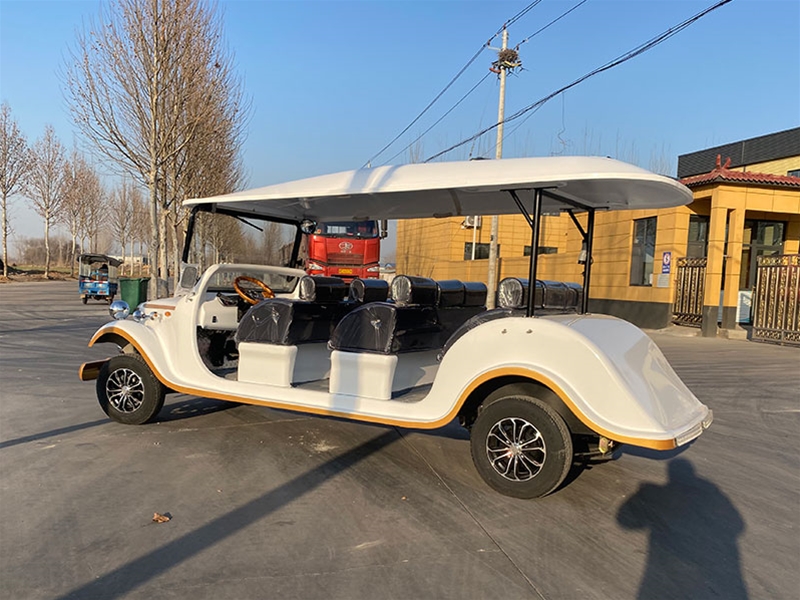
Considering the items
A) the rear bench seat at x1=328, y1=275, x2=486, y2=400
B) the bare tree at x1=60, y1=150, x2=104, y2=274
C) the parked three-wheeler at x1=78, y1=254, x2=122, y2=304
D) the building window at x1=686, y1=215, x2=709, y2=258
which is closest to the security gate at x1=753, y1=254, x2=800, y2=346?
the building window at x1=686, y1=215, x2=709, y2=258

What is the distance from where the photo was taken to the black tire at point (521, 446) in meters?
3.69

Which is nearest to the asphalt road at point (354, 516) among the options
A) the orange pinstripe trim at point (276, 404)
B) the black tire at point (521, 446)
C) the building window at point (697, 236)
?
the black tire at point (521, 446)

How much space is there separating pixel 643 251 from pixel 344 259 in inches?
344

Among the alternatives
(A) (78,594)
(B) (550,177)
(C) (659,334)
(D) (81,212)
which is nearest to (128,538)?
(A) (78,594)

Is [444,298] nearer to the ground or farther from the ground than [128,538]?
farther from the ground

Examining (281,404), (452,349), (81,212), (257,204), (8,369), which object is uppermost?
(81,212)

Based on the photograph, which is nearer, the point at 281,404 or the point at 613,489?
the point at 613,489

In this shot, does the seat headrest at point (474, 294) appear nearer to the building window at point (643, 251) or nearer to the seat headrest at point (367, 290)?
the seat headrest at point (367, 290)

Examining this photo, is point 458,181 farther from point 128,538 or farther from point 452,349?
point 128,538

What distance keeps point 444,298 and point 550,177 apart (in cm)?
179

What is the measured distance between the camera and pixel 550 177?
12.4 feet

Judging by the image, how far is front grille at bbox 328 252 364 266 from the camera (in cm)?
1587

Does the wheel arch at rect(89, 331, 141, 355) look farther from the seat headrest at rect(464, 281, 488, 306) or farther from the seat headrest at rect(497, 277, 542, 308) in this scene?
the seat headrest at rect(497, 277, 542, 308)

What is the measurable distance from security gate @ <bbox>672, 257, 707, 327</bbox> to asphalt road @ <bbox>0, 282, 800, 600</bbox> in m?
9.76
